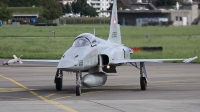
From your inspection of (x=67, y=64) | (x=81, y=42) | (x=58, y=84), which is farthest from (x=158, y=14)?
(x=67, y=64)

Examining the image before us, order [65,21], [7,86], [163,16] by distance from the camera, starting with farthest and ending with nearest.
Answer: [65,21], [163,16], [7,86]

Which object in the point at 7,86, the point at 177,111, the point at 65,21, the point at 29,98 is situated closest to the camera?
the point at 177,111

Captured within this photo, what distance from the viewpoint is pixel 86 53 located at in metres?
22.7

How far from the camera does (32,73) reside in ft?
107

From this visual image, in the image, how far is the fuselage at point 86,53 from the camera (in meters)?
21.9

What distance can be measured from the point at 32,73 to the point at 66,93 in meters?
9.49

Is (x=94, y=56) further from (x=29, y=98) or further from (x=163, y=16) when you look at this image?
(x=163, y=16)

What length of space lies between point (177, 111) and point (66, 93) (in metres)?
6.45

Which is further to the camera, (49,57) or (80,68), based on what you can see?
(49,57)

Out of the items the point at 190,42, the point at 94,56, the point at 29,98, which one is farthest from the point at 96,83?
the point at 190,42

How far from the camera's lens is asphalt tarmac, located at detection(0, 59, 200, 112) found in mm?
18812

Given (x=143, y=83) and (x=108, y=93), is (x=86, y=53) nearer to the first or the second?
(x=108, y=93)

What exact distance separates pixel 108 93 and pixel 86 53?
5.92 feet

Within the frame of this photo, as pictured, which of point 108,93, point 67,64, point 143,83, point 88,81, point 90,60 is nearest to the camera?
point 67,64
